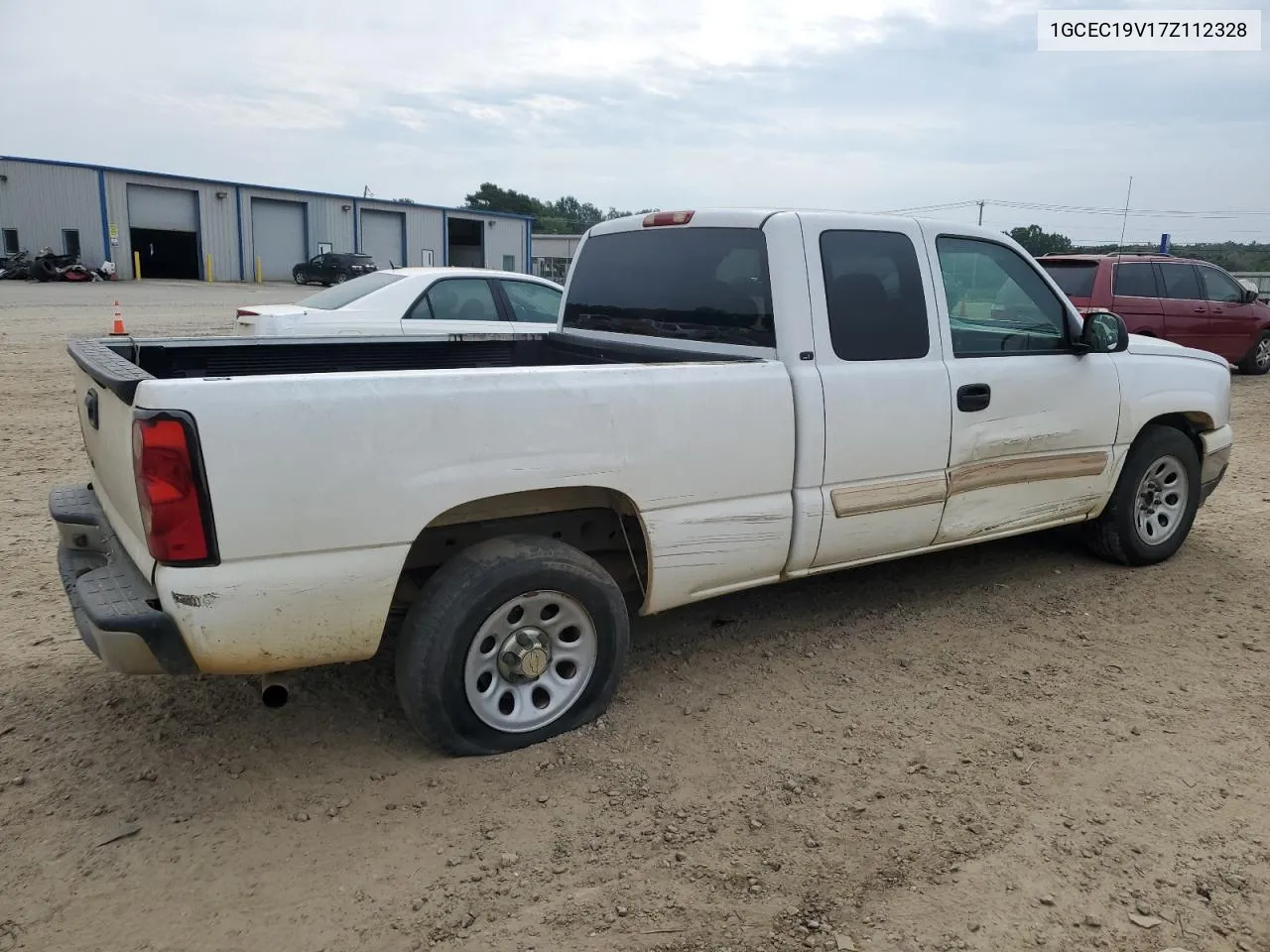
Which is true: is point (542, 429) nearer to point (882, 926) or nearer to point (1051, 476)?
point (882, 926)

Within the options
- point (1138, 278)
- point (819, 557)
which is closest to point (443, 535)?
point (819, 557)

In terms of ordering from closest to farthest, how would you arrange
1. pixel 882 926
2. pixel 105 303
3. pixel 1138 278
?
pixel 882 926, pixel 1138 278, pixel 105 303

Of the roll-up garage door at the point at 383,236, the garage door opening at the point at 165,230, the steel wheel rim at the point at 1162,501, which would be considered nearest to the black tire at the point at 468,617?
the steel wheel rim at the point at 1162,501

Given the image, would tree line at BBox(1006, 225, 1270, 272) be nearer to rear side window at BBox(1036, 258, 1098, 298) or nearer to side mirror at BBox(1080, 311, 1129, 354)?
rear side window at BBox(1036, 258, 1098, 298)

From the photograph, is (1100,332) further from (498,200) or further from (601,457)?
(498,200)

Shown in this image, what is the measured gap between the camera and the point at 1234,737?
352 cm

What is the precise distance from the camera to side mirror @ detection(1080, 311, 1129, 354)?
15.0 feet

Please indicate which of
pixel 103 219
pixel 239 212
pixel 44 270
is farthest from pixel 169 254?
pixel 44 270

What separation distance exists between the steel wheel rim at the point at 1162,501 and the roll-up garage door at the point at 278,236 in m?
41.9

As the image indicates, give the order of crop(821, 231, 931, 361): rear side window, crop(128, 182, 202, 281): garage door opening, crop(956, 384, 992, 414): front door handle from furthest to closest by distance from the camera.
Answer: crop(128, 182, 202, 281): garage door opening → crop(956, 384, 992, 414): front door handle → crop(821, 231, 931, 361): rear side window

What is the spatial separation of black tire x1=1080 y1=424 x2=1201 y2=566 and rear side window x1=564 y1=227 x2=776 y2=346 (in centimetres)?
250

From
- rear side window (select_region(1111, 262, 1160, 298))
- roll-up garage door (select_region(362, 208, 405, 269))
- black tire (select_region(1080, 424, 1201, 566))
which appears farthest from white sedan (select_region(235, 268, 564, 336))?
roll-up garage door (select_region(362, 208, 405, 269))

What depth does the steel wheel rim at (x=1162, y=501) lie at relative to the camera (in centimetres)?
525

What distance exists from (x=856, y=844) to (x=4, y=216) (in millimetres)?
45287
